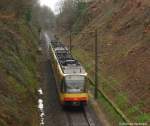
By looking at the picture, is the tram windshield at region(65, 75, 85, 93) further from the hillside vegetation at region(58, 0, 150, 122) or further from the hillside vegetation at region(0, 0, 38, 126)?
the hillside vegetation at region(58, 0, 150, 122)

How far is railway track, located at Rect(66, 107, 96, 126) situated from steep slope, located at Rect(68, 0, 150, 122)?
2397mm

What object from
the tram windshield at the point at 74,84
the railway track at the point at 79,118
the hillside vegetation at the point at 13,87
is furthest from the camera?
the tram windshield at the point at 74,84

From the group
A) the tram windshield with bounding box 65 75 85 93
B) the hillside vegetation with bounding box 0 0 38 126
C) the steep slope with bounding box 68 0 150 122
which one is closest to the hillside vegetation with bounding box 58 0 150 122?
the steep slope with bounding box 68 0 150 122

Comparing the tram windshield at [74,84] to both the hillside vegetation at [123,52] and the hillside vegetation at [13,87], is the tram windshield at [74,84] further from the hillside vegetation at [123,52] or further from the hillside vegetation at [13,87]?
the hillside vegetation at [123,52]

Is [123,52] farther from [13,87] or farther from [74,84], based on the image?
[13,87]

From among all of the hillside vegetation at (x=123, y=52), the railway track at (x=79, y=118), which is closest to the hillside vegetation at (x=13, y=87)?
the railway track at (x=79, y=118)

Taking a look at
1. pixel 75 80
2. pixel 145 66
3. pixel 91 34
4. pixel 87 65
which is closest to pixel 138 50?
pixel 145 66

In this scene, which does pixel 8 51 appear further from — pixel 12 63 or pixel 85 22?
pixel 85 22

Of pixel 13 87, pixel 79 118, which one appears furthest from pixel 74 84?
pixel 13 87

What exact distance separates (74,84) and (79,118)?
3.10 metres

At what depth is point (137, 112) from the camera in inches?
1155

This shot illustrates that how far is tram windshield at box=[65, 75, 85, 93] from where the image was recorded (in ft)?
106

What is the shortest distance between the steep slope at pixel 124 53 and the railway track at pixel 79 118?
7.86 feet

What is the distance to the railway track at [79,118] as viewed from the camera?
95.6 ft
